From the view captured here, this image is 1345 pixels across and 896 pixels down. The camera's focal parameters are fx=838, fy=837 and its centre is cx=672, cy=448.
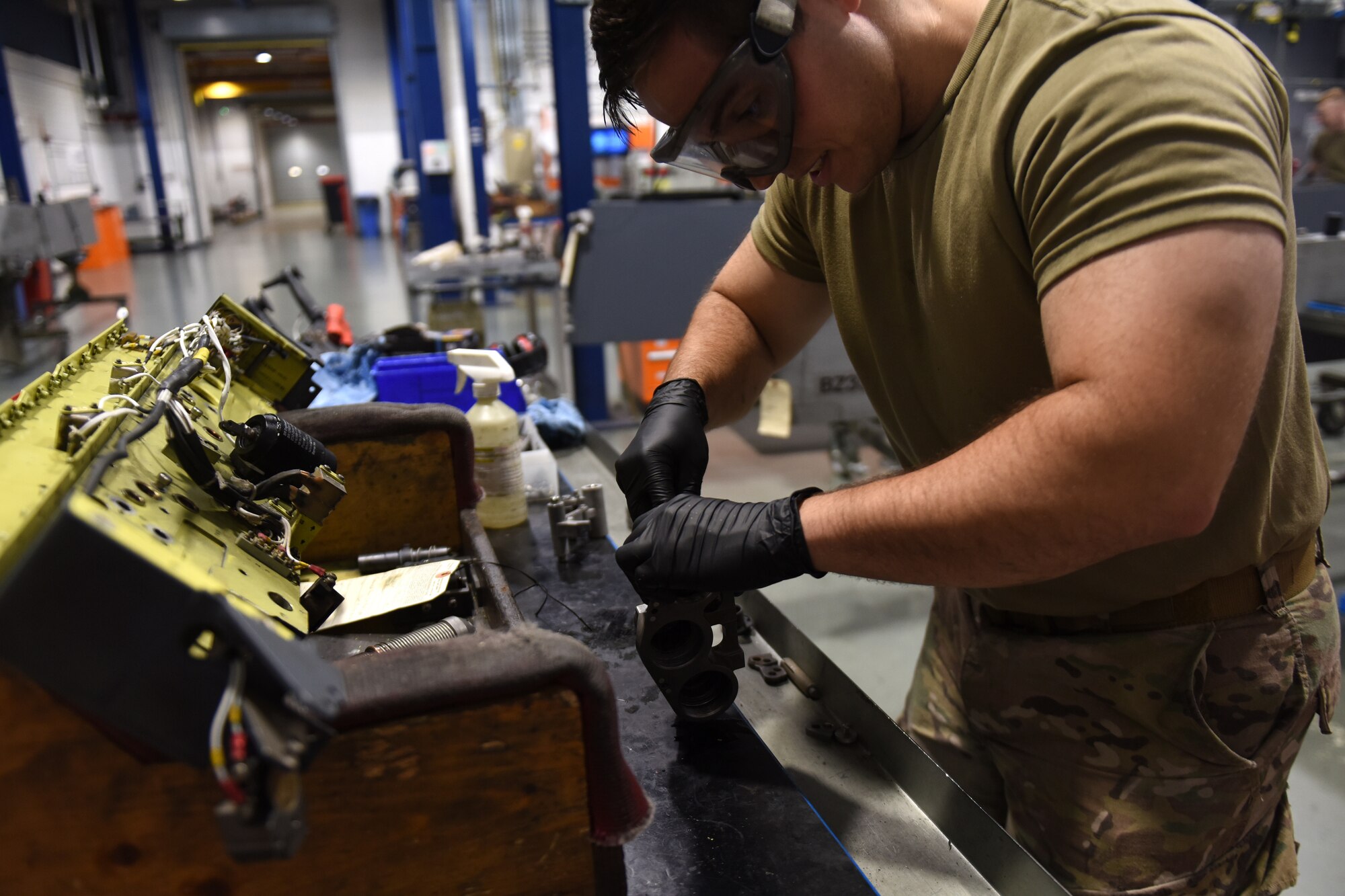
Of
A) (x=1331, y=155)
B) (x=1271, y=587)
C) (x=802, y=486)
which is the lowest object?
(x=802, y=486)

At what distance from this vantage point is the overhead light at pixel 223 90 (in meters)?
17.8

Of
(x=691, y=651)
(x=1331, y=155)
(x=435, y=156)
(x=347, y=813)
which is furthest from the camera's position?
(x=435, y=156)

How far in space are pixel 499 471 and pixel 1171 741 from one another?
39.7 inches

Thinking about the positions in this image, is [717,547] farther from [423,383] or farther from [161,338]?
[423,383]

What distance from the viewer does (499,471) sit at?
1.41 m

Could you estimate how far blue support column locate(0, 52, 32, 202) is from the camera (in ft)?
20.7

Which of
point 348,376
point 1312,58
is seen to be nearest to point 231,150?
point 1312,58

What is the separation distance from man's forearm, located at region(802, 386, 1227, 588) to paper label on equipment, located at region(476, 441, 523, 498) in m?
0.75

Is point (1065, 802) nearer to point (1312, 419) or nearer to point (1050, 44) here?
point (1312, 419)

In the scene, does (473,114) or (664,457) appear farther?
(473,114)

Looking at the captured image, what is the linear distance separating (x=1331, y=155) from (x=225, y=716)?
5.87 meters

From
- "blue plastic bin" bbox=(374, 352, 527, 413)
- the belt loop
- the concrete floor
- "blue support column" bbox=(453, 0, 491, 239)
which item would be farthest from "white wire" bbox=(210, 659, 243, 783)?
"blue support column" bbox=(453, 0, 491, 239)

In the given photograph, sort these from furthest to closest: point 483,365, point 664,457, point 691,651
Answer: point 483,365 → point 664,457 → point 691,651

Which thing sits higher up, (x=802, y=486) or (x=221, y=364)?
(x=221, y=364)
